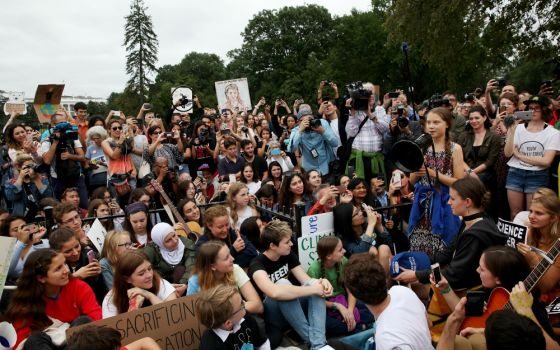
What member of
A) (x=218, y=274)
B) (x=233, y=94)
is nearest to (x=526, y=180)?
(x=218, y=274)

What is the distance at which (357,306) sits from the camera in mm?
4727

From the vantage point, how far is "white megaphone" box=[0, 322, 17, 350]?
3.30 metres

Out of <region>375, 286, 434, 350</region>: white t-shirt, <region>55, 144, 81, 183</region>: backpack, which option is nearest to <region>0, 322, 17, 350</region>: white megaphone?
<region>375, 286, 434, 350</region>: white t-shirt

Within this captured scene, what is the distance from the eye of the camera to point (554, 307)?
11.6 ft

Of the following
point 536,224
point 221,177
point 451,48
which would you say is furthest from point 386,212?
point 451,48

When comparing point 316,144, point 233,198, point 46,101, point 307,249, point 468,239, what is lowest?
point 307,249

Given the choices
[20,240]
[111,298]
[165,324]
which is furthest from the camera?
[20,240]

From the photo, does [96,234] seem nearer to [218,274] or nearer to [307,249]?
[218,274]

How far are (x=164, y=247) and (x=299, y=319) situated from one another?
165 cm

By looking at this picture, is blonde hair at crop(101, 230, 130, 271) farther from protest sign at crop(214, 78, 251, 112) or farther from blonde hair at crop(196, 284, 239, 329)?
protest sign at crop(214, 78, 251, 112)

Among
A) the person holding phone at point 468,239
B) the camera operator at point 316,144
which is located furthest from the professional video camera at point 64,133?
the person holding phone at point 468,239

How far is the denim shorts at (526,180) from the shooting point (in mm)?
6023

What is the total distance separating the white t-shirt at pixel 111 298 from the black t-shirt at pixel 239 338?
0.92 m

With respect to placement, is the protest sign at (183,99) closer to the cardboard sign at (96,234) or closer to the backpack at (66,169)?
the backpack at (66,169)
